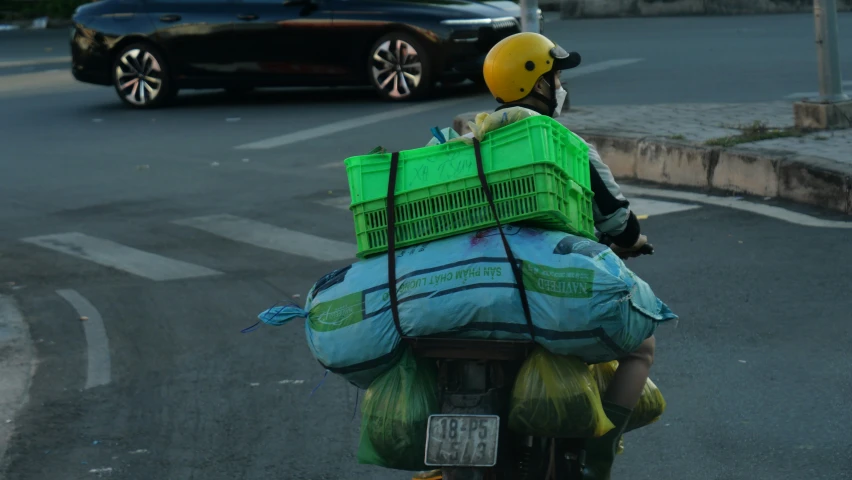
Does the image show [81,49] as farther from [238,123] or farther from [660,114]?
[660,114]

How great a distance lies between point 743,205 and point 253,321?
3.79 m

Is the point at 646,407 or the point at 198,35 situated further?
the point at 198,35

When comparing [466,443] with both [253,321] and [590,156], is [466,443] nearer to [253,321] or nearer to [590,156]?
[590,156]

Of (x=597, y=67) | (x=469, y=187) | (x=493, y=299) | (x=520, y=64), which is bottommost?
(x=597, y=67)

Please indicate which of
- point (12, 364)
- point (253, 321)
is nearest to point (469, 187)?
point (253, 321)

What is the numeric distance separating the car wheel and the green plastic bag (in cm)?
1180

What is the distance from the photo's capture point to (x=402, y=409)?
341 centimetres

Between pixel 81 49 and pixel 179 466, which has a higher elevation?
pixel 81 49

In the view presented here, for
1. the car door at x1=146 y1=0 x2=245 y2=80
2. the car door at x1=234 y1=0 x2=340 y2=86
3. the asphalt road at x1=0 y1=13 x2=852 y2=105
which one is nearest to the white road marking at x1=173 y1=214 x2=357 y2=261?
the asphalt road at x1=0 y1=13 x2=852 y2=105

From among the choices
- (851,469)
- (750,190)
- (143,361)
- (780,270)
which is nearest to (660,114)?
(750,190)

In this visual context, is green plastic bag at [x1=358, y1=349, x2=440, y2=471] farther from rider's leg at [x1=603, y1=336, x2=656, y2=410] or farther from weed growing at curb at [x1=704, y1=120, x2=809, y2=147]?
weed growing at curb at [x1=704, y1=120, x2=809, y2=147]

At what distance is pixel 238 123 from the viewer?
1457 cm

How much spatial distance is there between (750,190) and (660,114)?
2.78 metres

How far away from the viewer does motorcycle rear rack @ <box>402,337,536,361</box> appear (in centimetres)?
332
